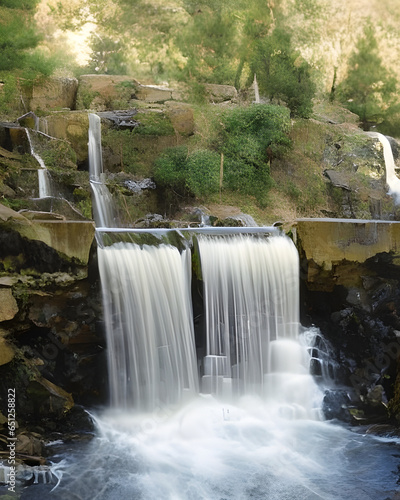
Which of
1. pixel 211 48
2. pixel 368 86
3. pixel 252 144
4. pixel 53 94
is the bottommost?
pixel 252 144

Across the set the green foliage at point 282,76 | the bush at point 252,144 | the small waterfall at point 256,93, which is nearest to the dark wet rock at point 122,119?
the bush at point 252,144

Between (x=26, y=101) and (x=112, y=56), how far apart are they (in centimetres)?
1738

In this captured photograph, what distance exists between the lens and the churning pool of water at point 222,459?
6.84 meters

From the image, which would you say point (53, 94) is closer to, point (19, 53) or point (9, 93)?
point (19, 53)

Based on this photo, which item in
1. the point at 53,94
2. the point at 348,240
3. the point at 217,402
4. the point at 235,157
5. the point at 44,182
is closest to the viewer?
the point at 217,402

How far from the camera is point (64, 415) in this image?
830cm

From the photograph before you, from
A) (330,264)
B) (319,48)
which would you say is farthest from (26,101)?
(319,48)

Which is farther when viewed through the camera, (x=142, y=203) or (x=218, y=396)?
(x=142, y=203)

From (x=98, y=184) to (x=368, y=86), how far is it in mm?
19728

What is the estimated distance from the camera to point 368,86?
28891 mm

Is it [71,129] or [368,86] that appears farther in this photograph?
[368,86]

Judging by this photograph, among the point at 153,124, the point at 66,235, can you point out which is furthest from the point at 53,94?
the point at 66,235

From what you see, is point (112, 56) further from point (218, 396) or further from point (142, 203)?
point (218, 396)

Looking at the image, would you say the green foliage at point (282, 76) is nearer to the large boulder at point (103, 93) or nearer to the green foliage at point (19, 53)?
the large boulder at point (103, 93)
